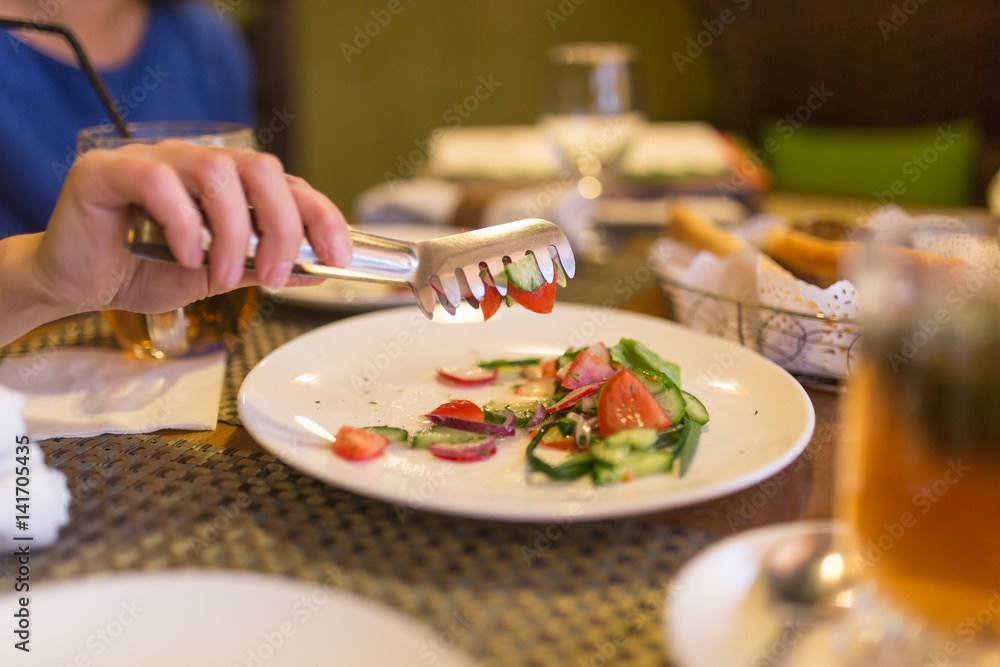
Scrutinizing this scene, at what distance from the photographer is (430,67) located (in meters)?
4.73

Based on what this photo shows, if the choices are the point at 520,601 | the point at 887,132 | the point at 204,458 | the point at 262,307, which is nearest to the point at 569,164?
the point at 262,307

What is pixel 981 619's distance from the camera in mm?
523

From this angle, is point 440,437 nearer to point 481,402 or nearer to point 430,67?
point 481,402

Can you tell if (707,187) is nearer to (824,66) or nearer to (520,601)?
(520,601)

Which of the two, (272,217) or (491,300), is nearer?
(272,217)

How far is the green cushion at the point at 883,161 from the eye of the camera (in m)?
3.51

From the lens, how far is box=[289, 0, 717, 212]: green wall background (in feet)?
14.9

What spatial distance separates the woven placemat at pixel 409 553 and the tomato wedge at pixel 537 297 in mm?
338

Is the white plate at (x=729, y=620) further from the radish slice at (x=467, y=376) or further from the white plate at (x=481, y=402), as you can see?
the radish slice at (x=467, y=376)

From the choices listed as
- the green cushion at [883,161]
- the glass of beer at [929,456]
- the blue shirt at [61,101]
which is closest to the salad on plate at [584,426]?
the glass of beer at [929,456]

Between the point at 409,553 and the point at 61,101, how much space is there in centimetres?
169

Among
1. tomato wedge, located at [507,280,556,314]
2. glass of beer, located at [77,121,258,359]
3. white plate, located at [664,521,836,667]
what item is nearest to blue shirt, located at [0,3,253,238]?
glass of beer, located at [77,121,258,359]

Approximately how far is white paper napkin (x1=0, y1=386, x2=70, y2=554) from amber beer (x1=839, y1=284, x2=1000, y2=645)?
640 mm

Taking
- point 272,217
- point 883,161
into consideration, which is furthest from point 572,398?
point 883,161
